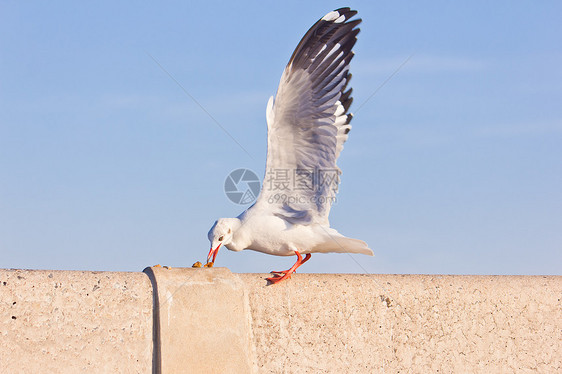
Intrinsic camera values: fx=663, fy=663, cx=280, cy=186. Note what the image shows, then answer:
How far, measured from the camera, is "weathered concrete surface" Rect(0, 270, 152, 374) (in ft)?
13.6

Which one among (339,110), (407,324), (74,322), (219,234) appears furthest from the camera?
(339,110)

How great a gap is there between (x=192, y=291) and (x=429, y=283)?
6.78ft

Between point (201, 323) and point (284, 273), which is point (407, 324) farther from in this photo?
point (201, 323)

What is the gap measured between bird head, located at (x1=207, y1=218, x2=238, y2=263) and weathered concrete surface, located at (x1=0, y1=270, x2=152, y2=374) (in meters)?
1.10

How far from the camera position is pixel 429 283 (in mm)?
5527

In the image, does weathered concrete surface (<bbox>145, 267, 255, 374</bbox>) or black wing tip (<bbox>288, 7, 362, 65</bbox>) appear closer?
weathered concrete surface (<bbox>145, 267, 255, 374</bbox>)

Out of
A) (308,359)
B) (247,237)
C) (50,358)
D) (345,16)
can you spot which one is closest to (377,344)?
(308,359)

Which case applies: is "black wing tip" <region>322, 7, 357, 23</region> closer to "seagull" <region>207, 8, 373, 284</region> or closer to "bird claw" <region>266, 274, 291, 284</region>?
"seagull" <region>207, 8, 373, 284</region>

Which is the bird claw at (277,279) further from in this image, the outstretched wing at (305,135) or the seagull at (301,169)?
the outstretched wing at (305,135)

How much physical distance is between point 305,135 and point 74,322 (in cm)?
263

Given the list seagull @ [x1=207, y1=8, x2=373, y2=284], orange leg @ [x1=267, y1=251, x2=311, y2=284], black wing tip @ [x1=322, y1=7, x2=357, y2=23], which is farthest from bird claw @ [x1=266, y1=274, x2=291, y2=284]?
black wing tip @ [x1=322, y1=7, x2=357, y2=23]

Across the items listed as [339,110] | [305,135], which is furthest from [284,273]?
[339,110]

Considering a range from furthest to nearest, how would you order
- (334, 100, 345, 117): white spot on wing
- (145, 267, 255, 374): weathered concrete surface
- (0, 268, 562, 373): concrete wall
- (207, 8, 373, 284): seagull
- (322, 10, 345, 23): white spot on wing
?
(334, 100, 345, 117): white spot on wing, (322, 10, 345, 23): white spot on wing, (207, 8, 373, 284): seagull, (145, 267, 255, 374): weathered concrete surface, (0, 268, 562, 373): concrete wall

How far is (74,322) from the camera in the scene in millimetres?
4285
